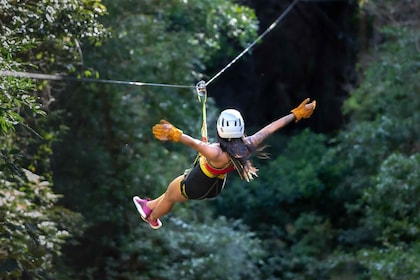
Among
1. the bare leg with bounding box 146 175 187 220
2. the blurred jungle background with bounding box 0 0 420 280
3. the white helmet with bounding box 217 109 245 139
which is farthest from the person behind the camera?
the blurred jungle background with bounding box 0 0 420 280

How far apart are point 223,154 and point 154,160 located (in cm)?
547

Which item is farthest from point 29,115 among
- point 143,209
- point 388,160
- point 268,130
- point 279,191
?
point 279,191

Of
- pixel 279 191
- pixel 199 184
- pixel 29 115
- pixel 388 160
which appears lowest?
pixel 199 184

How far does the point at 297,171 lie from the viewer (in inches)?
538

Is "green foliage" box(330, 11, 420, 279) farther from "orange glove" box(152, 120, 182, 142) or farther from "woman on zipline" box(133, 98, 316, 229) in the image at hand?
"orange glove" box(152, 120, 182, 142)

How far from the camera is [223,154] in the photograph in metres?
4.62

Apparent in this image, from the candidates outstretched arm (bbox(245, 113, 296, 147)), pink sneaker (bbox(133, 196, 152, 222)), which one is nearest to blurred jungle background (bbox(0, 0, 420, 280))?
pink sneaker (bbox(133, 196, 152, 222))

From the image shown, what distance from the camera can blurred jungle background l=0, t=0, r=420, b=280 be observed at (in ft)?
21.3

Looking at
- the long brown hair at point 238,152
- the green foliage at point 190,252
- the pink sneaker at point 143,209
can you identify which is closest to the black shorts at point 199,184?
the long brown hair at point 238,152

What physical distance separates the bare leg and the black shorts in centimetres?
7

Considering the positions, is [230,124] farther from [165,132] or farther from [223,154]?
[165,132]

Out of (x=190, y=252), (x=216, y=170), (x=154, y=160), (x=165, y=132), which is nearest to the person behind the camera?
(x=165, y=132)

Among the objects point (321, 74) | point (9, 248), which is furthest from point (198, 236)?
point (321, 74)

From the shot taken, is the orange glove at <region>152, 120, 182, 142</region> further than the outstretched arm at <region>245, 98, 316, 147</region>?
No
